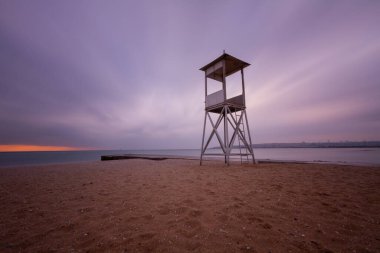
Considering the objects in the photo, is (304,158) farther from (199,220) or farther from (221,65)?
(199,220)

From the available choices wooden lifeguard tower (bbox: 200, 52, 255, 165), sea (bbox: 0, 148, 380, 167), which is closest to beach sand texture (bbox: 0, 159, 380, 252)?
wooden lifeguard tower (bbox: 200, 52, 255, 165)

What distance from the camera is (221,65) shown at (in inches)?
443

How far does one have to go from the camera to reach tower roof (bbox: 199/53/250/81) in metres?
11.1

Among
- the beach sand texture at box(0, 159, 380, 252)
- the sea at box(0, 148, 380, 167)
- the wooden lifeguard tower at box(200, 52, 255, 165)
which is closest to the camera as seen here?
the beach sand texture at box(0, 159, 380, 252)

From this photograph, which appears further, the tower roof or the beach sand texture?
the tower roof

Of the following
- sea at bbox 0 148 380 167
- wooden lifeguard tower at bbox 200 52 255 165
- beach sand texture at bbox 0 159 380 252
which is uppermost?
wooden lifeguard tower at bbox 200 52 255 165

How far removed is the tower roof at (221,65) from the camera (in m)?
11.1

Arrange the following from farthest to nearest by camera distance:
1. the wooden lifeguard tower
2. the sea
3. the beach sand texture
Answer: the sea, the wooden lifeguard tower, the beach sand texture

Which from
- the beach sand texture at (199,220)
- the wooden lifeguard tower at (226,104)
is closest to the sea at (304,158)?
the wooden lifeguard tower at (226,104)

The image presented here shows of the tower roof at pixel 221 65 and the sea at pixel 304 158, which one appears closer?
the tower roof at pixel 221 65

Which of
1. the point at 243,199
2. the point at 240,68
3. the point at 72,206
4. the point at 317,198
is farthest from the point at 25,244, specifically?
the point at 240,68

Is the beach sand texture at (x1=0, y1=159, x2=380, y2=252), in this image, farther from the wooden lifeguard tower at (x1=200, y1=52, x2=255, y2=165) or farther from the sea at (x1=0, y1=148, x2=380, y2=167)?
the sea at (x1=0, y1=148, x2=380, y2=167)

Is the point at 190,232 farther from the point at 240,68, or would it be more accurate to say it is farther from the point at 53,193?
the point at 240,68

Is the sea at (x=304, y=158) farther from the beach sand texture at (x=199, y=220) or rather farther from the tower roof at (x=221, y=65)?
the beach sand texture at (x=199, y=220)
